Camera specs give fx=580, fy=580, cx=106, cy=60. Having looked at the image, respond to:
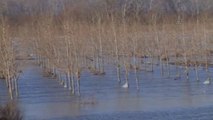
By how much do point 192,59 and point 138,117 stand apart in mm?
26660

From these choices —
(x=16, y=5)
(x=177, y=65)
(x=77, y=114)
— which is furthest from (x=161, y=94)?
(x=16, y=5)

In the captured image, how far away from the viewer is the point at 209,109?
84.5ft

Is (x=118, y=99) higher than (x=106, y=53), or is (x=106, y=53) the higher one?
(x=106, y=53)

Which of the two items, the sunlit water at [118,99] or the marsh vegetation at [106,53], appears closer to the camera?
the sunlit water at [118,99]

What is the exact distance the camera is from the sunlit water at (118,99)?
25.4m

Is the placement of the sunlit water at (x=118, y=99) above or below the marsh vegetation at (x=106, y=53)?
below

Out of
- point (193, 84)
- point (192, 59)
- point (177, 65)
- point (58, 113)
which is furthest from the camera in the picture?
point (192, 59)

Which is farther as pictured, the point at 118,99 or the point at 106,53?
the point at 106,53

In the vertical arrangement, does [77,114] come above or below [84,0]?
below

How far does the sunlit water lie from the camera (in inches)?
1001

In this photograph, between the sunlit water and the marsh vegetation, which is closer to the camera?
the sunlit water

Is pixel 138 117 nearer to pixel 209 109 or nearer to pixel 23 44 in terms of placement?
pixel 209 109

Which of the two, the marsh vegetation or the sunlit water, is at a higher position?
the marsh vegetation

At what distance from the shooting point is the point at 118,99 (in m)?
30.3
